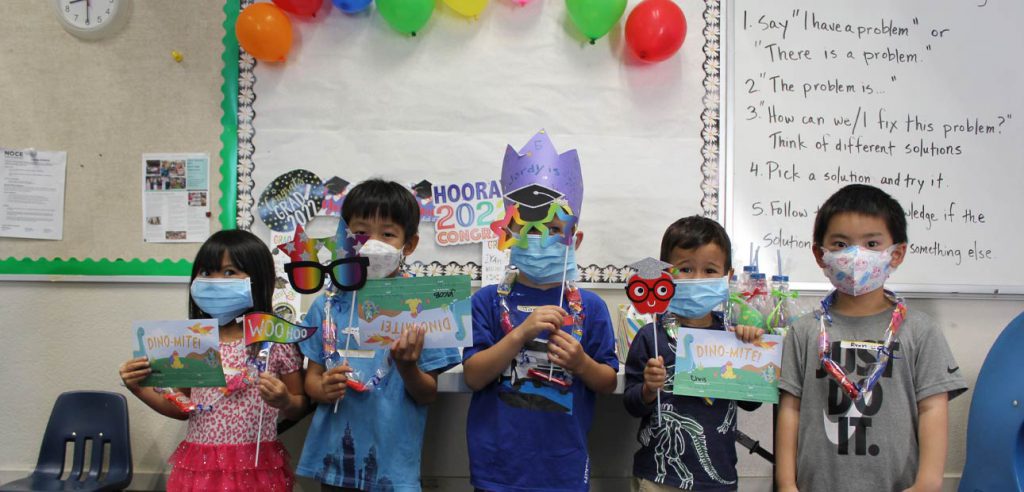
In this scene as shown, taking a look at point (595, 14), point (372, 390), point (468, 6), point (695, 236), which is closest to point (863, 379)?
point (695, 236)

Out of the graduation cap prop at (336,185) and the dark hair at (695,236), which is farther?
the graduation cap prop at (336,185)

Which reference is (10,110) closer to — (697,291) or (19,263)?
(19,263)

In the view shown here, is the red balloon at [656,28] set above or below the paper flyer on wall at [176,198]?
above

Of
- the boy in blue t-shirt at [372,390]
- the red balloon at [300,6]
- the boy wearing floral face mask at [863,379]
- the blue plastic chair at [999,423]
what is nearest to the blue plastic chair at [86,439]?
the boy in blue t-shirt at [372,390]

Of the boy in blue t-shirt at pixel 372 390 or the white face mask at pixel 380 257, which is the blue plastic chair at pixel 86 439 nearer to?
the boy in blue t-shirt at pixel 372 390

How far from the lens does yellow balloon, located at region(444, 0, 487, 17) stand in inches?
101

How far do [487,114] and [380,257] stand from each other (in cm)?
112

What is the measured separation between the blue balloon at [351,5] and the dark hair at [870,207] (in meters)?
1.93

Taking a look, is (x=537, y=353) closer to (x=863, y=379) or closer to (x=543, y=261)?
(x=543, y=261)

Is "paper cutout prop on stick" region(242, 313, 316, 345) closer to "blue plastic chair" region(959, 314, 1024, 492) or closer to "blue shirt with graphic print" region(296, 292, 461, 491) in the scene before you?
"blue shirt with graphic print" region(296, 292, 461, 491)

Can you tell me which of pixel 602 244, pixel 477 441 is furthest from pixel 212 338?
pixel 602 244

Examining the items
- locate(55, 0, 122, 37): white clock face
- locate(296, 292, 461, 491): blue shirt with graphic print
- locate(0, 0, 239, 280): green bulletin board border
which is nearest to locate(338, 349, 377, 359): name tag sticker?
locate(296, 292, 461, 491): blue shirt with graphic print

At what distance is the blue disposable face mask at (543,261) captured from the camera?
5.74ft

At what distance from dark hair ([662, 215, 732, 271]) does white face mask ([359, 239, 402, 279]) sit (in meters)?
0.83
